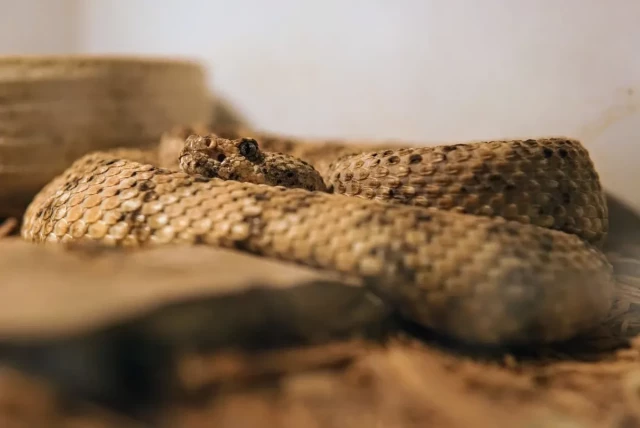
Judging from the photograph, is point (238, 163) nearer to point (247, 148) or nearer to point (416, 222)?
point (247, 148)

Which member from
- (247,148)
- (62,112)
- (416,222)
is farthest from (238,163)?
(62,112)

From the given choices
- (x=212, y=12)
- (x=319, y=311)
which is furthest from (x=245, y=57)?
(x=319, y=311)

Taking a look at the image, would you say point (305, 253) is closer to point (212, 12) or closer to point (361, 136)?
point (361, 136)

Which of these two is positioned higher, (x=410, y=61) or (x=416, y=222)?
(x=410, y=61)

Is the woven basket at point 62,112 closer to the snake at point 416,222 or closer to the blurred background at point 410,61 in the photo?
the snake at point 416,222

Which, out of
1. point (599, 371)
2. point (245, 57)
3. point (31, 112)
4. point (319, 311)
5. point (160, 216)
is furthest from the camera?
point (245, 57)

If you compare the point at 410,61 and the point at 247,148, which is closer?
the point at 247,148

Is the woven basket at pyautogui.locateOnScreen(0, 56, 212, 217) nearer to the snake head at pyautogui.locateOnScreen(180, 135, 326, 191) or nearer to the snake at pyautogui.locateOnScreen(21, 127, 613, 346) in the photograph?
the snake at pyautogui.locateOnScreen(21, 127, 613, 346)
